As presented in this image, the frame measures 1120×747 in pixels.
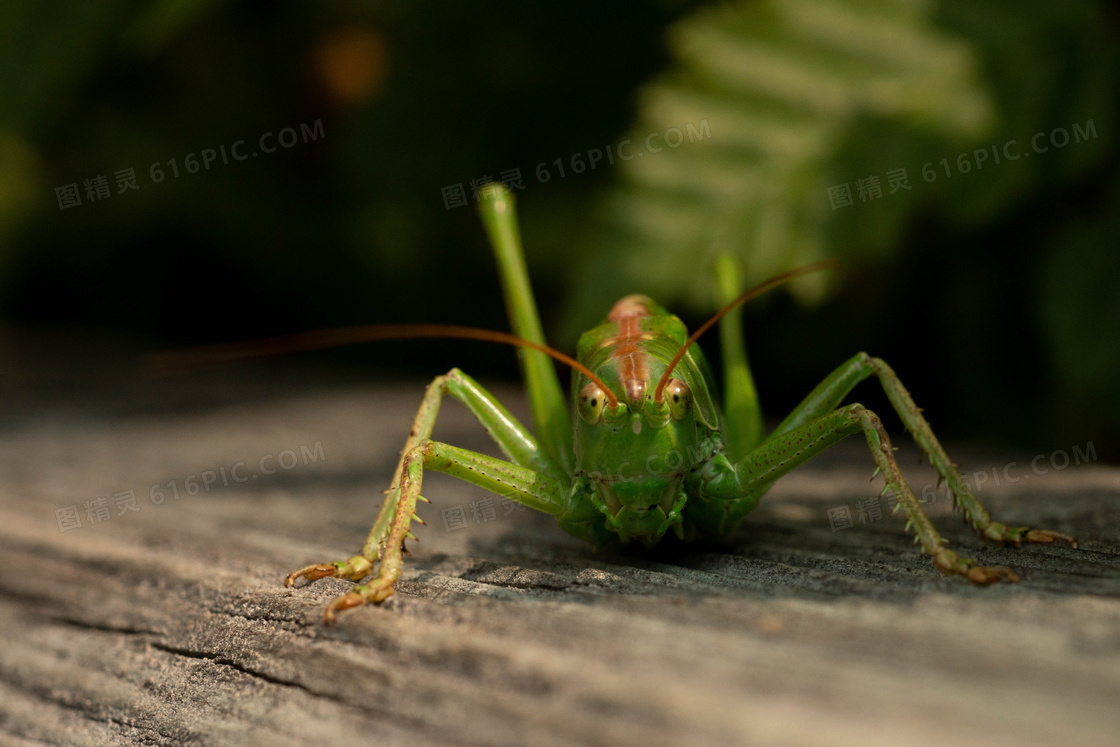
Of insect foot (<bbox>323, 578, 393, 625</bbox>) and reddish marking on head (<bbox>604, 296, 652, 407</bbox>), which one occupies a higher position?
reddish marking on head (<bbox>604, 296, 652, 407</bbox>)

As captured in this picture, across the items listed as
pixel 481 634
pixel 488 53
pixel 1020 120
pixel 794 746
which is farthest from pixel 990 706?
pixel 488 53

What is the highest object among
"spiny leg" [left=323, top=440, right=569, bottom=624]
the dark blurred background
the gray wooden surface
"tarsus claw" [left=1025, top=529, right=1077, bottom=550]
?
the dark blurred background

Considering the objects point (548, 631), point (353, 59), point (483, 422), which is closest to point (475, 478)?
point (483, 422)

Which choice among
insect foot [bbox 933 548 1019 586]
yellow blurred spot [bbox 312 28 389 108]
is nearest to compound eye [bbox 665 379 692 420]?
insect foot [bbox 933 548 1019 586]

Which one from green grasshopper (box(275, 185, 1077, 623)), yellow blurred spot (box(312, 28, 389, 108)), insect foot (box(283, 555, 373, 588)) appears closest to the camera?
insect foot (box(283, 555, 373, 588))

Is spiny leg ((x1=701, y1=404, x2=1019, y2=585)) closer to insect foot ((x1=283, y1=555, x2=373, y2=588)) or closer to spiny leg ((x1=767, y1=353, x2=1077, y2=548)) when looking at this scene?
spiny leg ((x1=767, y1=353, x2=1077, y2=548))

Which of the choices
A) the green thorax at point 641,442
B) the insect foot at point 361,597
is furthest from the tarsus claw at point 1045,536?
the insect foot at point 361,597

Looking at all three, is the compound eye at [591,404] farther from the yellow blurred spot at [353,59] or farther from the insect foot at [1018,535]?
the yellow blurred spot at [353,59]
